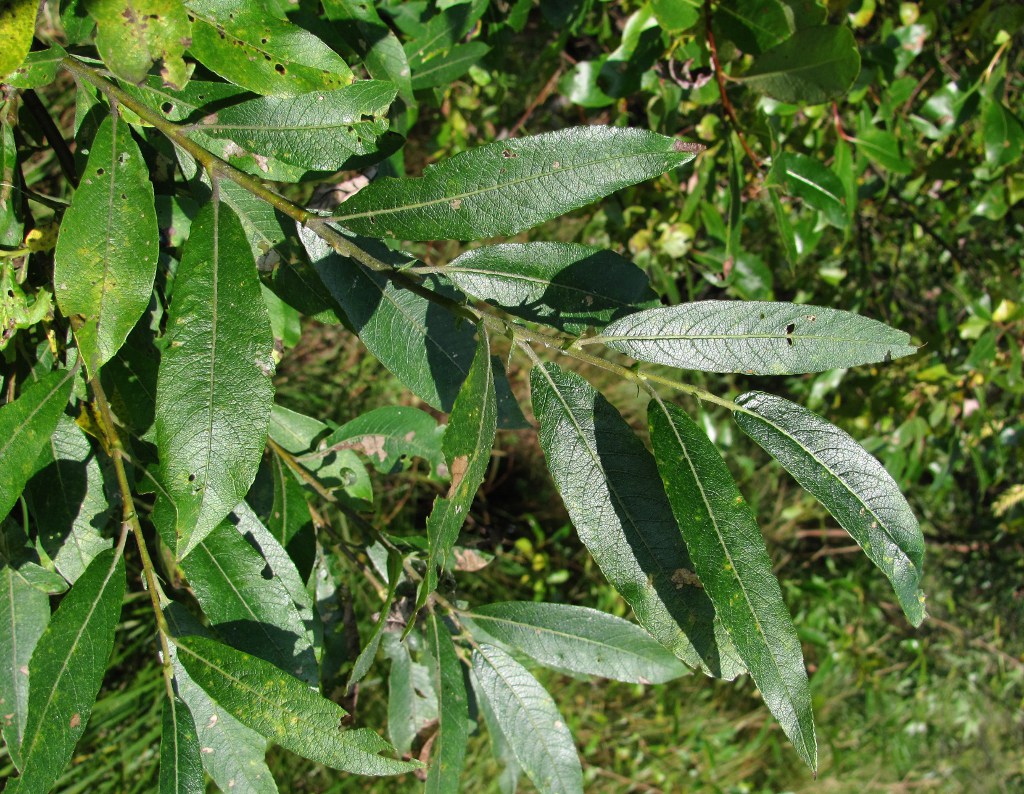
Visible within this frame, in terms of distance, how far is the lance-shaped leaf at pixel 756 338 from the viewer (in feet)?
2.45

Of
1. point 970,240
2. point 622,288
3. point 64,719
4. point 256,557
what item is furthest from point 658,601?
point 970,240

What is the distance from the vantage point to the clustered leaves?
71 centimetres

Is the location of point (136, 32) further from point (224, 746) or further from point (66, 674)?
point (224, 746)

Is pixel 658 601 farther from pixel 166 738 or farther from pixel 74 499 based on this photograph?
pixel 74 499

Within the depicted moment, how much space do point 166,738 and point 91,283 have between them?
0.46m

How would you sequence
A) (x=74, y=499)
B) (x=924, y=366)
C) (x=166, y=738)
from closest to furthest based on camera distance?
(x=166, y=738) < (x=74, y=499) < (x=924, y=366)

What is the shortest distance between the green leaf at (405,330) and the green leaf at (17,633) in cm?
48

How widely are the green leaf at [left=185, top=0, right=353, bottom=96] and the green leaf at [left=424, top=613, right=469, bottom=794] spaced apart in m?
0.66

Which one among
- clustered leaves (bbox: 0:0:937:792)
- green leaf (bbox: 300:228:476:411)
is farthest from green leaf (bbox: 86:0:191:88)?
green leaf (bbox: 300:228:476:411)

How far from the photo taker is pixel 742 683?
3.75 metres

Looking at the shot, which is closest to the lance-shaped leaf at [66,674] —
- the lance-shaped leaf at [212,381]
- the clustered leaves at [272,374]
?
the clustered leaves at [272,374]

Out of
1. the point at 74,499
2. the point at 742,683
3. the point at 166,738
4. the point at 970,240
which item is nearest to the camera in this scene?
the point at 166,738

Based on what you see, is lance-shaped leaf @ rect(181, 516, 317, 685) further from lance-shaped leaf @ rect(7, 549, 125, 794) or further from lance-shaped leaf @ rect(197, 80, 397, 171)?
lance-shaped leaf @ rect(197, 80, 397, 171)

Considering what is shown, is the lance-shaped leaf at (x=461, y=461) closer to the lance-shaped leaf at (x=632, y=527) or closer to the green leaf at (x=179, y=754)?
the lance-shaped leaf at (x=632, y=527)
